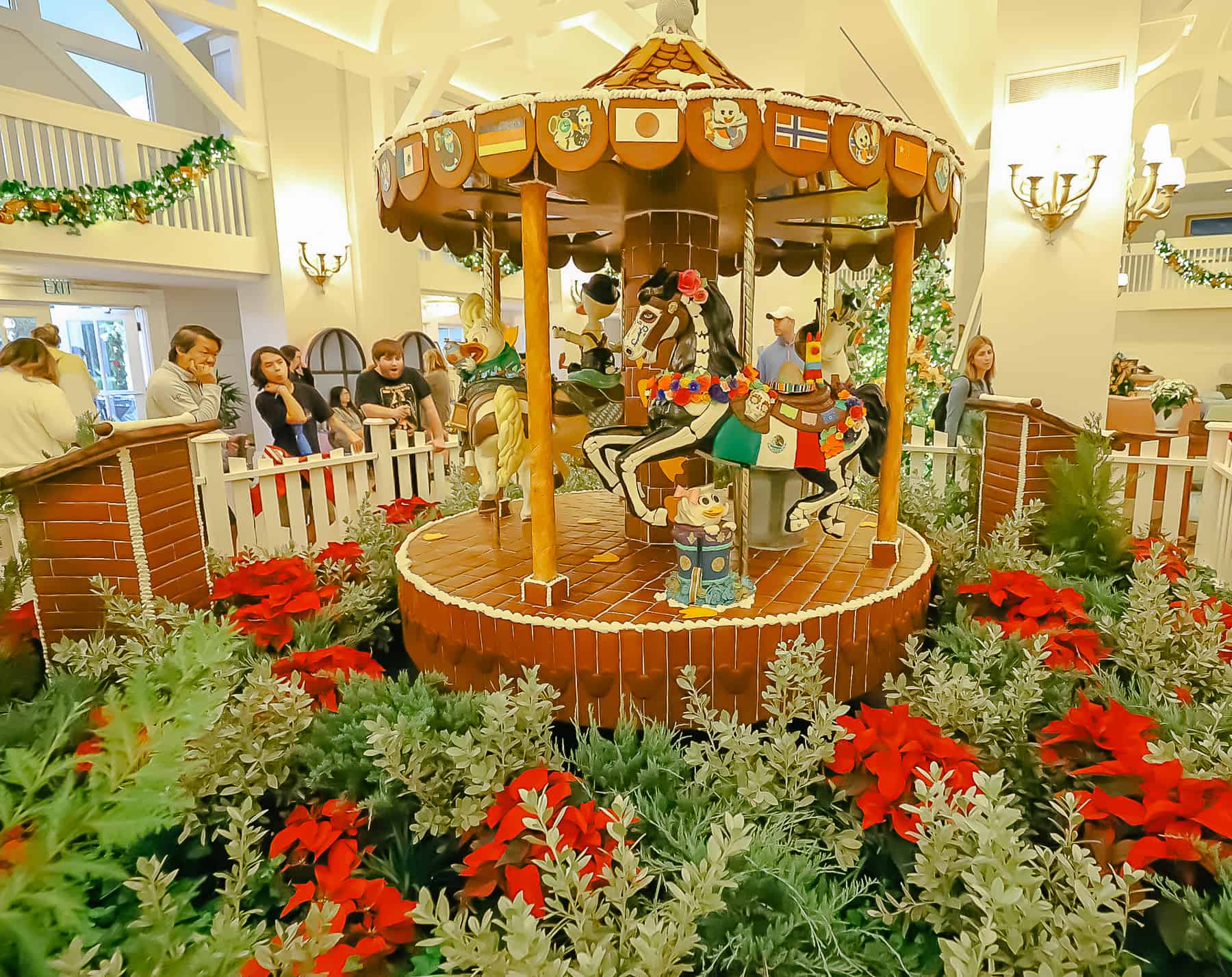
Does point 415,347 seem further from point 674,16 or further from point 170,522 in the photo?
point 674,16

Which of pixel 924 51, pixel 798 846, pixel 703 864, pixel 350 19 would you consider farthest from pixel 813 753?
pixel 924 51

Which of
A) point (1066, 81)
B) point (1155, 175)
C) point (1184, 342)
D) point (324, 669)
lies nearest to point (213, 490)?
point (324, 669)

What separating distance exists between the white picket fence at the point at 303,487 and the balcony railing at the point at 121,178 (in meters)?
3.60

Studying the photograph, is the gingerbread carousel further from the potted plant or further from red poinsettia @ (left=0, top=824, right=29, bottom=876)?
the potted plant

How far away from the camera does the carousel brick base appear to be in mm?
2551

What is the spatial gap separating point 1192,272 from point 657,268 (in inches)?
521

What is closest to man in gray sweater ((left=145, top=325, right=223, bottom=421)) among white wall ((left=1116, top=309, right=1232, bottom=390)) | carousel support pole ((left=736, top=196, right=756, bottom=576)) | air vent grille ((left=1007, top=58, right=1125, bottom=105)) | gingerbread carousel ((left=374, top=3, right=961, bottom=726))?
gingerbread carousel ((left=374, top=3, right=961, bottom=726))

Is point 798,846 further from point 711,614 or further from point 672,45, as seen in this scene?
point 672,45

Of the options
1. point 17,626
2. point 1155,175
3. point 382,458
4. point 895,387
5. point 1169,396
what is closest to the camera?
point 17,626

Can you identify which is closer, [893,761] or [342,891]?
[342,891]

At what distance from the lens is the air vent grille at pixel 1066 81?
18.2 feet

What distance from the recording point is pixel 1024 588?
3.07 meters

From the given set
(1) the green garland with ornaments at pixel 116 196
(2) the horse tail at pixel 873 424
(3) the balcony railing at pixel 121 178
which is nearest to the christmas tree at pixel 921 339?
(2) the horse tail at pixel 873 424

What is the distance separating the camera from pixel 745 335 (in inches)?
120
